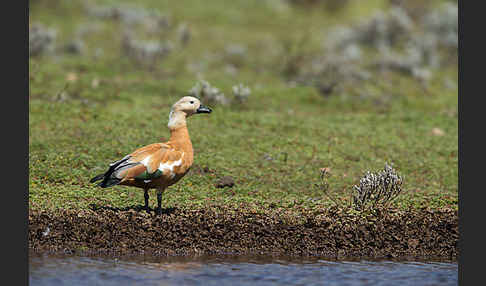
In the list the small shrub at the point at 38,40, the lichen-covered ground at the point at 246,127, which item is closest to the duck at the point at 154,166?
the lichen-covered ground at the point at 246,127

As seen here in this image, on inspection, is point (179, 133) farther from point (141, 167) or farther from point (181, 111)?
point (141, 167)

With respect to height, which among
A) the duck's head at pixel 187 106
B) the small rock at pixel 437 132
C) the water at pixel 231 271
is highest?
the duck's head at pixel 187 106

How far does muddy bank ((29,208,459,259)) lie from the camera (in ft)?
25.2

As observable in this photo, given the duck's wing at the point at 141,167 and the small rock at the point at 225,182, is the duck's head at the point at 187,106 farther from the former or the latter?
the small rock at the point at 225,182

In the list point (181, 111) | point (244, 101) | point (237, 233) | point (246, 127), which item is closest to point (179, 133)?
point (181, 111)

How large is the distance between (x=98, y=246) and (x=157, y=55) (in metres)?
11.0

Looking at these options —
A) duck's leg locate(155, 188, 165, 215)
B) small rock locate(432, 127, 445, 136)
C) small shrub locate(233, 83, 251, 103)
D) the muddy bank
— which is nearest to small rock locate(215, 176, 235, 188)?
the muddy bank

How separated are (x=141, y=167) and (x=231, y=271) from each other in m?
1.60

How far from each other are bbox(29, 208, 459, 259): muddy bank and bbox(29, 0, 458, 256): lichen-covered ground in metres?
0.02

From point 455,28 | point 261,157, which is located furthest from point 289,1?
point 261,157

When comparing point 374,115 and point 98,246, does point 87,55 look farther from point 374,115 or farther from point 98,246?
point 98,246

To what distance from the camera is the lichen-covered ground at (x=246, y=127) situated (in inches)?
316

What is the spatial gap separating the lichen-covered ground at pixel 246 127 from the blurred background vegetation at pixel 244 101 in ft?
0.15

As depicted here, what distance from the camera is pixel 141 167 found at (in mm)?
7523
